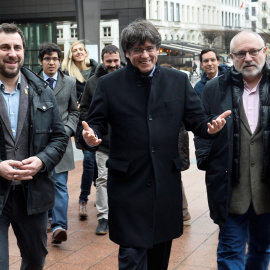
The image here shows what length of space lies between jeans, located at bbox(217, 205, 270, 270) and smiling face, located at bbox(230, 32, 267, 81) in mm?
983

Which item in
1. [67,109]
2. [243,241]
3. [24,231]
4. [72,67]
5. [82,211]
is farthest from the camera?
[72,67]

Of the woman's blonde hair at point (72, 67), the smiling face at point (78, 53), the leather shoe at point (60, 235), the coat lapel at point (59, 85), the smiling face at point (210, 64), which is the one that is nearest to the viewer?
the leather shoe at point (60, 235)

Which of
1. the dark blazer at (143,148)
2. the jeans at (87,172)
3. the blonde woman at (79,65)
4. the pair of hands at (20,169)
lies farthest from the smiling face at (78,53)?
the pair of hands at (20,169)

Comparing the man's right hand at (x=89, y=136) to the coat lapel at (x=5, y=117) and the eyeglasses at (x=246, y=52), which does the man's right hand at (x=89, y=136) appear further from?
the eyeglasses at (x=246, y=52)

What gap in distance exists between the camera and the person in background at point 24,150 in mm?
4211

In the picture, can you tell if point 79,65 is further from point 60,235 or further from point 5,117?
point 5,117

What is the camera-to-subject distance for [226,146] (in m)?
4.57

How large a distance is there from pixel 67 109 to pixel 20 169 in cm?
302

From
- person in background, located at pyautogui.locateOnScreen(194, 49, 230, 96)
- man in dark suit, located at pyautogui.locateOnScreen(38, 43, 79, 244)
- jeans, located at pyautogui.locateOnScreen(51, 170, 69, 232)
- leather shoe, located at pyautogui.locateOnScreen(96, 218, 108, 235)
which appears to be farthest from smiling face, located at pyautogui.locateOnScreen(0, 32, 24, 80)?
person in background, located at pyautogui.locateOnScreen(194, 49, 230, 96)

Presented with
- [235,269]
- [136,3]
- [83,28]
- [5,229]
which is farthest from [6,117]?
[136,3]

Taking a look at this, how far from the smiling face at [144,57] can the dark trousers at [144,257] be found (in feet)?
3.94

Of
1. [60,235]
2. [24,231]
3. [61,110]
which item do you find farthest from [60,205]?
[24,231]

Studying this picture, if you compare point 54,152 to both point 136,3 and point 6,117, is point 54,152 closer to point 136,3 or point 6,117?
point 6,117

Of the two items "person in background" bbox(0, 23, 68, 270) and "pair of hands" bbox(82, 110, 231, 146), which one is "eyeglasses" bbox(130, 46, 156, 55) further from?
"person in background" bbox(0, 23, 68, 270)
